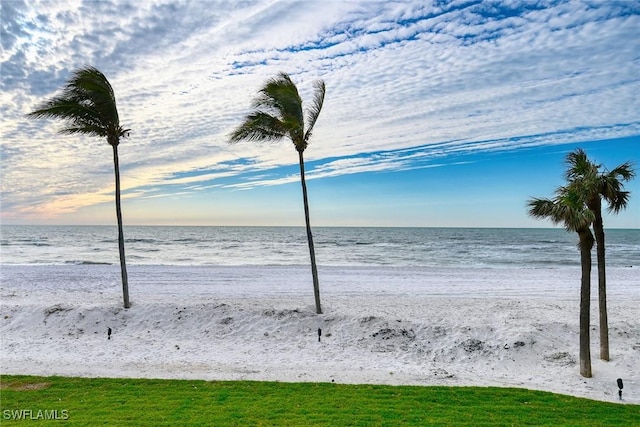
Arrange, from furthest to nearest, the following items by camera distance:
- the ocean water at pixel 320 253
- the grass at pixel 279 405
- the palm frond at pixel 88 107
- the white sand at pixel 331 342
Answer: the ocean water at pixel 320 253 < the palm frond at pixel 88 107 < the white sand at pixel 331 342 < the grass at pixel 279 405

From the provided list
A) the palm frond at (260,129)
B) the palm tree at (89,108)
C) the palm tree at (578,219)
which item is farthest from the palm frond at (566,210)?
the palm tree at (89,108)

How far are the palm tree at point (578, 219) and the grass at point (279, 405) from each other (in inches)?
80.3

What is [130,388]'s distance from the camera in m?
10.0

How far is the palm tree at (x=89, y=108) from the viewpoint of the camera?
14578mm


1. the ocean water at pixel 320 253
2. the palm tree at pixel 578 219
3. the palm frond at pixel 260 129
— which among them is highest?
the palm frond at pixel 260 129

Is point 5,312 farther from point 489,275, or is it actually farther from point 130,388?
point 489,275

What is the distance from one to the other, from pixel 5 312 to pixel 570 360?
60.6 ft

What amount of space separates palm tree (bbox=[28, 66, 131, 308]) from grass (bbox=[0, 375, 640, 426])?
26.3 ft

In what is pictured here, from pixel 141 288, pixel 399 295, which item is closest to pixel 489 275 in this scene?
pixel 399 295

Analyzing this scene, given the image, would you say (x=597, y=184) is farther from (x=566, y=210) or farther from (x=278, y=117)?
(x=278, y=117)

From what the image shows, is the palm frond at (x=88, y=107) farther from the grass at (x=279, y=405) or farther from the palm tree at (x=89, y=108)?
the grass at (x=279, y=405)

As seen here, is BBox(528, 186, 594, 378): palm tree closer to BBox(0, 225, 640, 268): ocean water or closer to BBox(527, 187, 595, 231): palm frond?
BBox(527, 187, 595, 231): palm frond

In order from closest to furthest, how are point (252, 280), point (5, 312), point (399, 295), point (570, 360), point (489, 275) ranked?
point (570, 360) < point (5, 312) < point (399, 295) < point (252, 280) < point (489, 275)

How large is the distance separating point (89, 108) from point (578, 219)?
14869 millimetres
